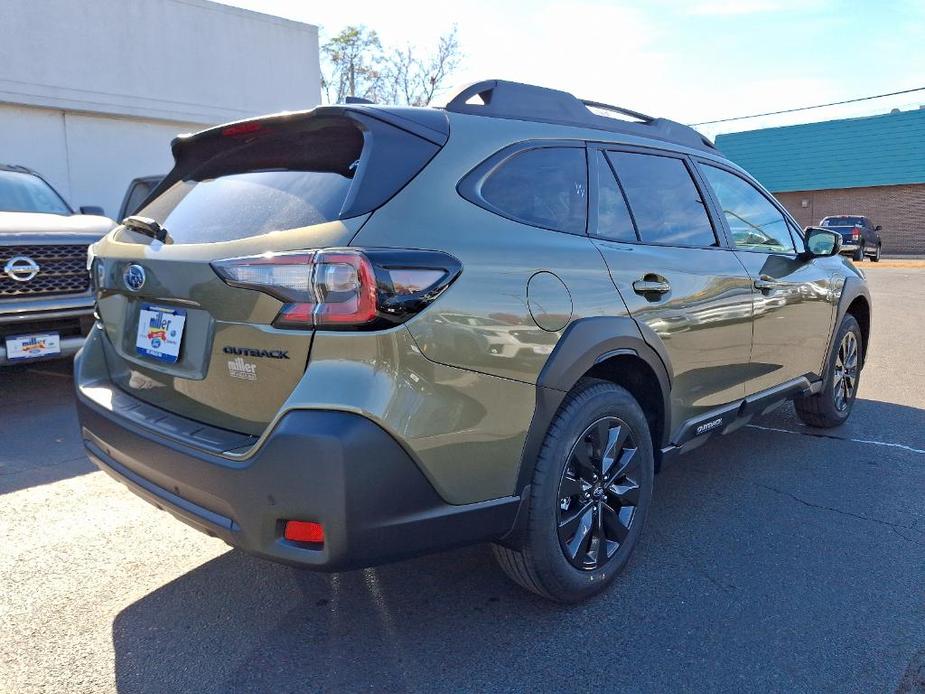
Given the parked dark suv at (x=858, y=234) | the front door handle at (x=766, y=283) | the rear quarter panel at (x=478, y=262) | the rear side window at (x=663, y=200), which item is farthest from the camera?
the parked dark suv at (x=858, y=234)

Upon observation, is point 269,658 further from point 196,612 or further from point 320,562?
point 320,562

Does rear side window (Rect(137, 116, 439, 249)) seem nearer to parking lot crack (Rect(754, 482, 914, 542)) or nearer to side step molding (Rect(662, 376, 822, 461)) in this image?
side step molding (Rect(662, 376, 822, 461))

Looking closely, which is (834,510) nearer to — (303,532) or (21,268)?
(303,532)

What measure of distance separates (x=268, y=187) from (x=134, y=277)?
60 centimetres

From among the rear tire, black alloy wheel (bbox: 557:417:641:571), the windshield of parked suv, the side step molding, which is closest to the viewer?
black alloy wheel (bbox: 557:417:641:571)

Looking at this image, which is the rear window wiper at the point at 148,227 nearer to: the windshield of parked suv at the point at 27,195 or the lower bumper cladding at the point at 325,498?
the lower bumper cladding at the point at 325,498

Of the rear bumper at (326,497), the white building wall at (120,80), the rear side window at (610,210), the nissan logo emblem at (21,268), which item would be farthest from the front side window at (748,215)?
the white building wall at (120,80)

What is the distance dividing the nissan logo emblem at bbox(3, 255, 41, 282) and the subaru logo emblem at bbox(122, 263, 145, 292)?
3234mm

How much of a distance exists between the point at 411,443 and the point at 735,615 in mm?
1539

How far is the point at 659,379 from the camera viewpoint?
313 cm

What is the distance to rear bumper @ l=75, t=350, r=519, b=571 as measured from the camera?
6.66ft

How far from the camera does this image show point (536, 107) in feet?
9.92

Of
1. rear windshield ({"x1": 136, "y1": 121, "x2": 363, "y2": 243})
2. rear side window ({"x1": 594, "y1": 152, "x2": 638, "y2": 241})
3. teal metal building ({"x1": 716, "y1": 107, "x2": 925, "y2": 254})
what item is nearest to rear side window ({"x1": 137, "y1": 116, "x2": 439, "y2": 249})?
rear windshield ({"x1": 136, "y1": 121, "x2": 363, "y2": 243})

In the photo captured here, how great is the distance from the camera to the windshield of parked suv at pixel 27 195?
21.7 feet
